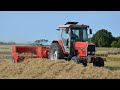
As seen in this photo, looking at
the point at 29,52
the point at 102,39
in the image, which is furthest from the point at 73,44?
the point at 102,39

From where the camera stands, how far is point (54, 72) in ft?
30.0

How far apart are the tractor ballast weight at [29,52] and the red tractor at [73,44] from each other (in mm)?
1174

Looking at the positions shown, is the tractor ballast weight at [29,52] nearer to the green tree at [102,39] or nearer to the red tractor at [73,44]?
the red tractor at [73,44]

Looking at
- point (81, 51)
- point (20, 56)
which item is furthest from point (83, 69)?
point (20, 56)

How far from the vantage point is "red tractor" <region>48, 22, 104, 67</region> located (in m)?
12.1

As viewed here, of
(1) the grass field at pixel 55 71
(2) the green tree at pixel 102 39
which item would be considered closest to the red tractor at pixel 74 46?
(1) the grass field at pixel 55 71

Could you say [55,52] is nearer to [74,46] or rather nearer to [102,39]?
[74,46]

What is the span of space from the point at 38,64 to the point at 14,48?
431cm

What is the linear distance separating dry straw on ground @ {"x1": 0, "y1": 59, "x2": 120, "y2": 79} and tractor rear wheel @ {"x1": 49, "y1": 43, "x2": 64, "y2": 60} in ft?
6.83

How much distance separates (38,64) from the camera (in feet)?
35.1

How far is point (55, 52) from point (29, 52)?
2364 millimetres
